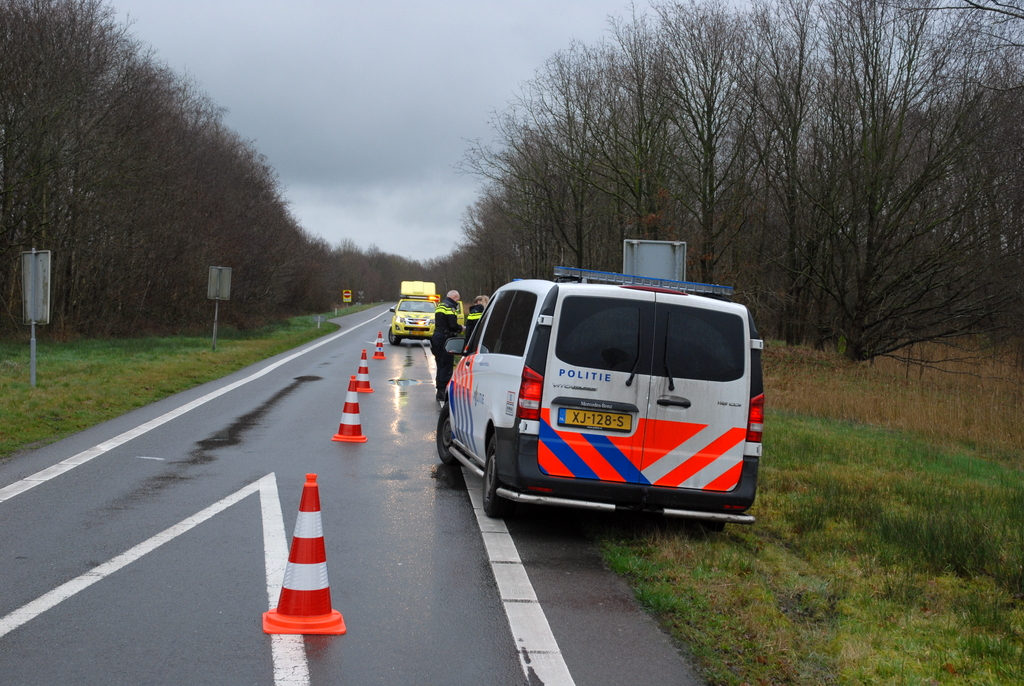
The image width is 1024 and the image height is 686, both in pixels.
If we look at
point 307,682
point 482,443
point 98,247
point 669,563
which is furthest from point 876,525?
point 98,247

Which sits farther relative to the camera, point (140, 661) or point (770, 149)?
point (770, 149)

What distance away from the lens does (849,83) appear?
27578 mm

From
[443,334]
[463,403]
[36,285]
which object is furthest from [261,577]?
[36,285]

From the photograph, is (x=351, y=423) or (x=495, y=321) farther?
(x=351, y=423)

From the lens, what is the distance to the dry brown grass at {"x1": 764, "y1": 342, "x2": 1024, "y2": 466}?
14560mm

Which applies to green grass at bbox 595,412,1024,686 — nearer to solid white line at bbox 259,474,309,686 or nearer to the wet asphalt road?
the wet asphalt road

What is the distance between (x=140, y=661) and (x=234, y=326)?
4114cm

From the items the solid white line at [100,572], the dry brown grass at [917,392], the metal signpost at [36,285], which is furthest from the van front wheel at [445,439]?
the metal signpost at [36,285]

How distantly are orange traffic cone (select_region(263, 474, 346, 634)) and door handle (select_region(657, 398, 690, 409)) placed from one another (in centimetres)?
283

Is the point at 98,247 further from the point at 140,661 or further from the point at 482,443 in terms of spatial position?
the point at 140,661

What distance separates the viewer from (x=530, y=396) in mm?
6828

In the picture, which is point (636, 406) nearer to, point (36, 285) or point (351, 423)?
point (351, 423)

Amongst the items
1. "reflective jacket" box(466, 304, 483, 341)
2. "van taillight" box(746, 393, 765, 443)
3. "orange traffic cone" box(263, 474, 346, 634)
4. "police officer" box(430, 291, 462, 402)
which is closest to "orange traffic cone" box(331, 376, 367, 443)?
Answer: "reflective jacket" box(466, 304, 483, 341)

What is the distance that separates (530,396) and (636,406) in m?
0.78
